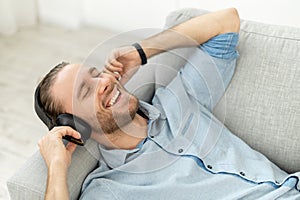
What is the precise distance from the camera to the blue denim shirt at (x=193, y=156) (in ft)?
4.39

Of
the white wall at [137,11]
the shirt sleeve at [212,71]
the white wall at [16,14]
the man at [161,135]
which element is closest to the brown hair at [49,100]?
the man at [161,135]

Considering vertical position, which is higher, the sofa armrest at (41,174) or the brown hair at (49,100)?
the brown hair at (49,100)

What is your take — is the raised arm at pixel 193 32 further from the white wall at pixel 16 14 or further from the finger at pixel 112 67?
the white wall at pixel 16 14

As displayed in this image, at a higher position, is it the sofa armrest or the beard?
the beard

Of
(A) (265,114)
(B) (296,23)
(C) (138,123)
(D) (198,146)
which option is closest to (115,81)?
(C) (138,123)

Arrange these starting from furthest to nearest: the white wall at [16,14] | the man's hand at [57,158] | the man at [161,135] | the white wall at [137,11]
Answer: the white wall at [16,14] < the white wall at [137,11] < the man at [161,135] < the man's hand at [57,158]

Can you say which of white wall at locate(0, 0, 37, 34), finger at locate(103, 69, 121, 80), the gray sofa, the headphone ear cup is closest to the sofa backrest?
the gray sofa

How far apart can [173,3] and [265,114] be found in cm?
125

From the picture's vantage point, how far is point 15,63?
2648 millimetres

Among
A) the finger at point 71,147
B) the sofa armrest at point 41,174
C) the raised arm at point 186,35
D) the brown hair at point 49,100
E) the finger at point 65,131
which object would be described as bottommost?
the sofa armrest at point 41,174

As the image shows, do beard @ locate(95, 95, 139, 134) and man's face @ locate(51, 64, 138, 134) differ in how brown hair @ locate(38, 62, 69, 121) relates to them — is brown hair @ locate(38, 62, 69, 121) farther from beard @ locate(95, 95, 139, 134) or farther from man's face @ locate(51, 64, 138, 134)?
beard @ locate(95, 95, 139, 134)

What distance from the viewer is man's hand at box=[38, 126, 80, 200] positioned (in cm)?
122

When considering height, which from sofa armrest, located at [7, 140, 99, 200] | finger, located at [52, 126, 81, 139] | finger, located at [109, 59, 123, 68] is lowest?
sofa armrest, located at [7, 140, 99, 200]

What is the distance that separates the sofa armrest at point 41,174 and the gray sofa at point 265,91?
38 mm
